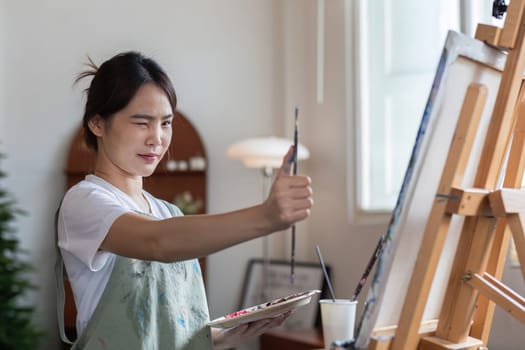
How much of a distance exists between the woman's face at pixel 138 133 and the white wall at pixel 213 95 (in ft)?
8.47

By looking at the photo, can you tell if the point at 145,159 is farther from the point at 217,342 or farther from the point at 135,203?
the point at 217,342

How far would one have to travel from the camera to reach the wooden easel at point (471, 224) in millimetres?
1319

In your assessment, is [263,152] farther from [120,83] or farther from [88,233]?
[88,233]

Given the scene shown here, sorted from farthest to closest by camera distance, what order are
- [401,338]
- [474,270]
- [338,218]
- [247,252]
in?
[247,252], [338,218], [474,270], [401,338]

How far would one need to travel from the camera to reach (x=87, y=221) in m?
1.22

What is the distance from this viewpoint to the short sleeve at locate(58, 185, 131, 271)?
1201 mm

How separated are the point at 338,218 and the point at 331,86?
0.78 meters

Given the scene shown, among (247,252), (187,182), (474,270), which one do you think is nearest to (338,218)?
Result: (247,252)

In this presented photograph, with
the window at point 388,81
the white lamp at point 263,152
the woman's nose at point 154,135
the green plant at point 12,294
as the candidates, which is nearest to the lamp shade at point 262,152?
the white lamp at point 263,152

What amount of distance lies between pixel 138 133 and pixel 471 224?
0.69 meters

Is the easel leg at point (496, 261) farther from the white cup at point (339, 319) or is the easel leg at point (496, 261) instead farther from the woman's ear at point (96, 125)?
the woman's ear at point (96, 125)

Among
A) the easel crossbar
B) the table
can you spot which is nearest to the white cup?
the easel crossbar

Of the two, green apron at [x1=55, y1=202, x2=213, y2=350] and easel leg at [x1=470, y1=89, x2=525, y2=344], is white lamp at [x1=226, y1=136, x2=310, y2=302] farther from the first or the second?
green apron at [x1=55, y1=202, x2=213, y2=350]

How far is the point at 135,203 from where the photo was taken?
1408 mm
